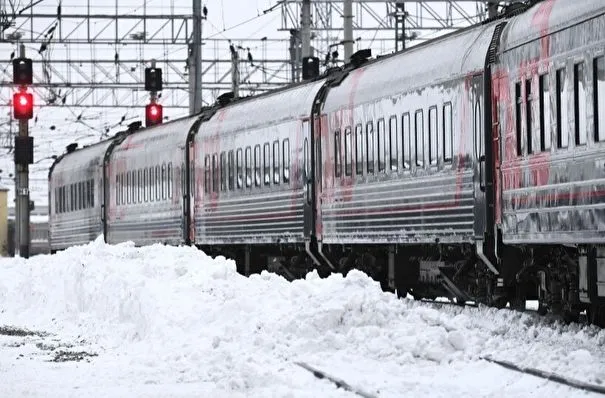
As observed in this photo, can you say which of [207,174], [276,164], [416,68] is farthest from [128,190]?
[416,68]

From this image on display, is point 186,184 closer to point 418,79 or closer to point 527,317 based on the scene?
point 418,79

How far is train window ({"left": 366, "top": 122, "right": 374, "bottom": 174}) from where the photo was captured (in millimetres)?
20906

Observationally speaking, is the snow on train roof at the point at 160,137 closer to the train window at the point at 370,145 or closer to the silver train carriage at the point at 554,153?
the train window at the point at 370,145

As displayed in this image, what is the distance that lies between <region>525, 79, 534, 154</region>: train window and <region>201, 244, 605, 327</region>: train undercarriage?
121cm

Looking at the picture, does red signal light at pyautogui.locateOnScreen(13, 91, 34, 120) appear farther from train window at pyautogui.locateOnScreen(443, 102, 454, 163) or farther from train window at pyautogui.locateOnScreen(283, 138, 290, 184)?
train window at pyautogui.locateOnScreen(443, 102, 454, 163)

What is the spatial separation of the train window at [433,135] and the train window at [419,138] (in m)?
0.31

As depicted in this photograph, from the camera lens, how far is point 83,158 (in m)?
43.3

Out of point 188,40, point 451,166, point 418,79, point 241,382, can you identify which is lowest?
point 241,382

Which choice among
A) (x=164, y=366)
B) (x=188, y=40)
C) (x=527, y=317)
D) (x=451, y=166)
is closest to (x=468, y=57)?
(x=451, y=166)

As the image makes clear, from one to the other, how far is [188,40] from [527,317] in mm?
37215

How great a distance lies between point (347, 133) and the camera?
22172 millimetres

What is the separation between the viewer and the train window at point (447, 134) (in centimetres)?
1794

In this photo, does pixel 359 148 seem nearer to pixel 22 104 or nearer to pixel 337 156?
pixel 337 156

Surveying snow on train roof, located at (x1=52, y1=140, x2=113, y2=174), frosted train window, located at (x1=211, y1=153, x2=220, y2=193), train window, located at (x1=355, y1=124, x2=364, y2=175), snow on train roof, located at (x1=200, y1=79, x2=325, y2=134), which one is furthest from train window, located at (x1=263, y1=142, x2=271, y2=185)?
snow on train roof, located at (x1=52, y1=140, x2=113, y2=174)
